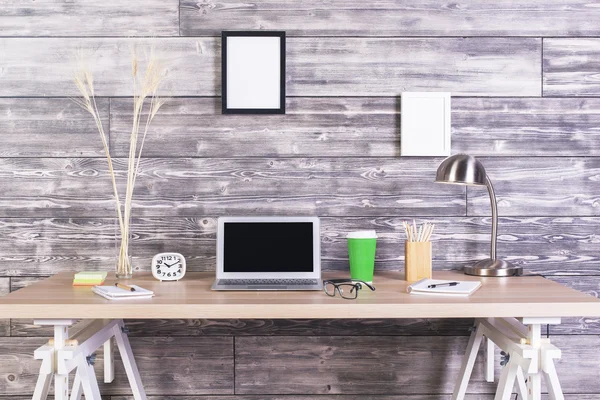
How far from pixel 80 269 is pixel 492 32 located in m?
1.65

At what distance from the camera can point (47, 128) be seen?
6.82 feet

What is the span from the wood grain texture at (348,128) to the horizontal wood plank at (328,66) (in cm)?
4

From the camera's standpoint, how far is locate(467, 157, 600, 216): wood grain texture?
6.89 ft

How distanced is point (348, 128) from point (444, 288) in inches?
Answer: 27.9

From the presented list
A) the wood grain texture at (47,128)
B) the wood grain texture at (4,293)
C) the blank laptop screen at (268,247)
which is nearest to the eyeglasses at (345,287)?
the blank laptop screen at (268,247)

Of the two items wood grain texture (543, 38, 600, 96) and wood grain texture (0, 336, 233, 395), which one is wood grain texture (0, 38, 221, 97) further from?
wood grain texture (543, 38, 600, 96)

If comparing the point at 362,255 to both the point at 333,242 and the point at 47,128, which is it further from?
the point at 47,128

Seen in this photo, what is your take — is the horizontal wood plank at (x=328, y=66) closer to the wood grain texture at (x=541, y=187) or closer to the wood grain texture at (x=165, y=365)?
the wood grain texture at (x=541, y=187)

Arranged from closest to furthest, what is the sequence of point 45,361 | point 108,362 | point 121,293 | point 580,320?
point 45,361
point 121,293
point 108,362
point 580,320

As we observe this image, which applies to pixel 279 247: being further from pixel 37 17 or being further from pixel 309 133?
pixel 37 17

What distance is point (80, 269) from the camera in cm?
210

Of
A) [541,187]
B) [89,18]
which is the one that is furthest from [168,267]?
[541,187]

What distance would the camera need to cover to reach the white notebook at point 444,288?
5.24 ft

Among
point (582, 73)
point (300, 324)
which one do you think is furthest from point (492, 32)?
point (300, 324)
